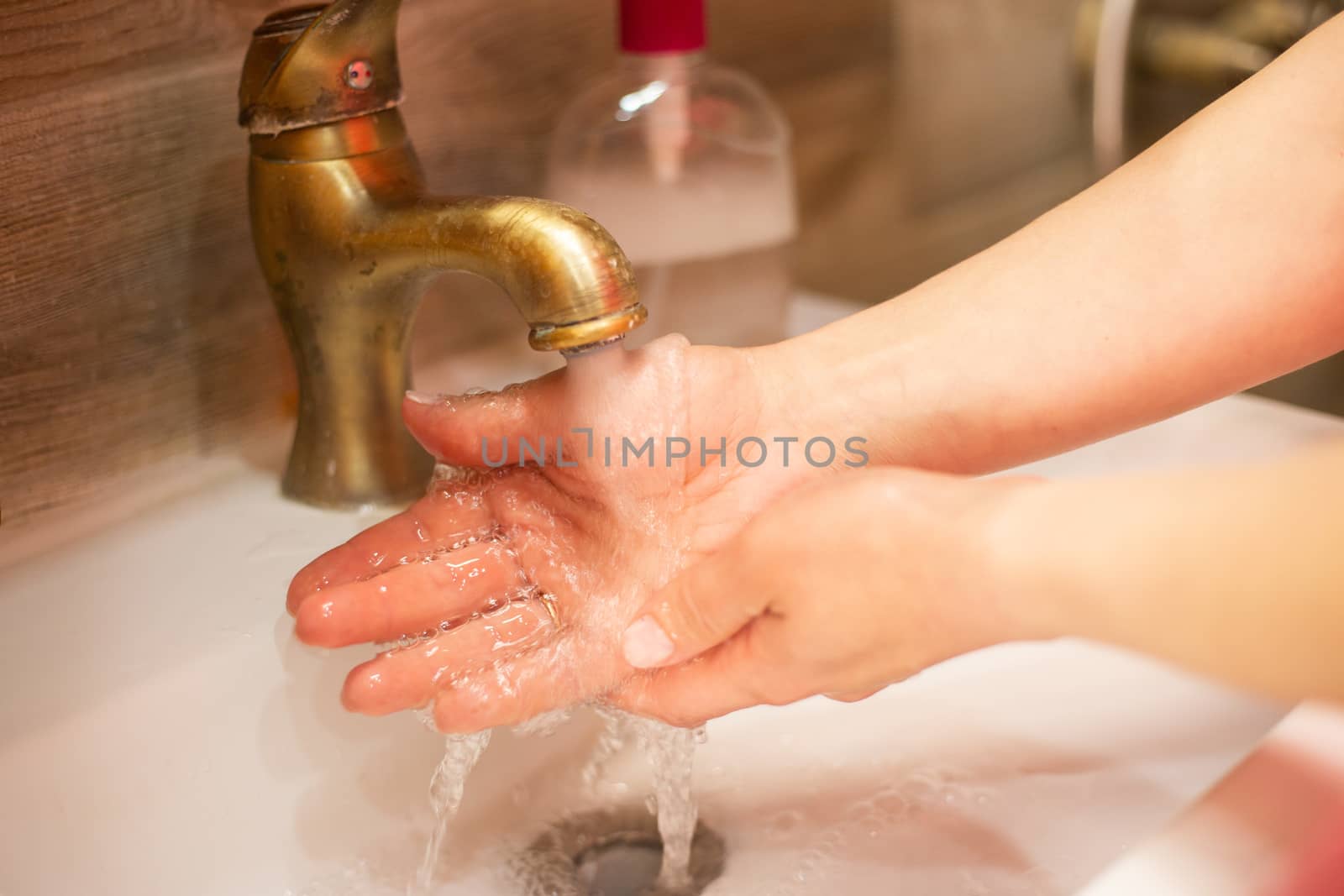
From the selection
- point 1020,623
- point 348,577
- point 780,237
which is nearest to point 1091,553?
point 1020,623

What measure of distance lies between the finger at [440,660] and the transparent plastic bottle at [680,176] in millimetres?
236

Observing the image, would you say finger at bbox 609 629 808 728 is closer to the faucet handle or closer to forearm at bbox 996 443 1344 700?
forearm at bbox 996 443 1344 700

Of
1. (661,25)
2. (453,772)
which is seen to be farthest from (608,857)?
(661,25)

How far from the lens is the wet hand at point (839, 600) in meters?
0.40

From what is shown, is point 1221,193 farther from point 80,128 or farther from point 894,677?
point 80,128

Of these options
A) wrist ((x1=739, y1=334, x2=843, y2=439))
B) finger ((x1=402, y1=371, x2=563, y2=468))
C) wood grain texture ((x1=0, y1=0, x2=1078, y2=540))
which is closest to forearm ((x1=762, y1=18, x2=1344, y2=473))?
wrist ((x1=739, y1=334, x2=843, y2=439))

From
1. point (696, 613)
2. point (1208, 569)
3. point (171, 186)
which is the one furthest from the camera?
point (171, 186)

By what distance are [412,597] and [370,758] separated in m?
0.09

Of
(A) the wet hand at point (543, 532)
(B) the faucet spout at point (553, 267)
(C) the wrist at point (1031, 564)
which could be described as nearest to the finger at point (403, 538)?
(A) the wet hand at point (543, 532)

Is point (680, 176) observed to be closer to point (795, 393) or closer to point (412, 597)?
point (795, 393)

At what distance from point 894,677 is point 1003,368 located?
0.16 m

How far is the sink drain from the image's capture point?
1.73 feet

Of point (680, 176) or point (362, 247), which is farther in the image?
point (680, 176)

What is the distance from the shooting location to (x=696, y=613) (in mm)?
459
